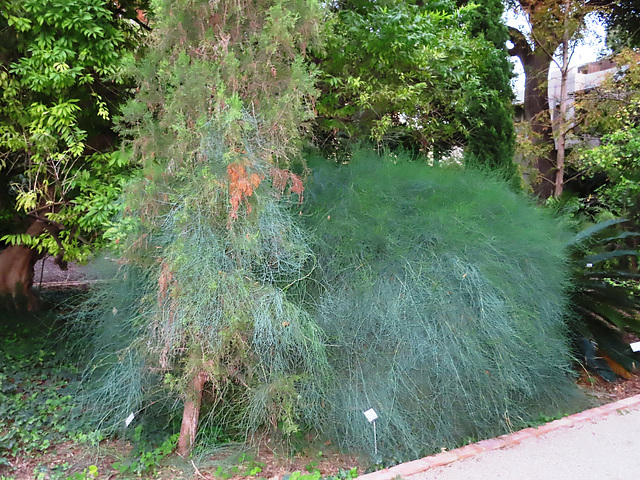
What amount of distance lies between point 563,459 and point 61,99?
17.5 feet

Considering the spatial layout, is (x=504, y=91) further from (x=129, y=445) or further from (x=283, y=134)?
(x=129, y=445)

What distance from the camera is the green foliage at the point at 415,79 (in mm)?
5609

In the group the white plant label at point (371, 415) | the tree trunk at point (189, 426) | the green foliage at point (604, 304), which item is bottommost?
the tree trunk at point (189, 426)

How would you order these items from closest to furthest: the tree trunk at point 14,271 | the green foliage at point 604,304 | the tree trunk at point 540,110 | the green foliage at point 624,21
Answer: the green foliage at point 604,304
the tree trunk at point 14,271
the tree trunk at point 540,110
the green foliage at point 624,21

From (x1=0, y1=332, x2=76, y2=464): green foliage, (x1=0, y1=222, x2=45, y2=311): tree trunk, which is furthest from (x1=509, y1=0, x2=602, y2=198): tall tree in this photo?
(x1=0, y1=222, x2=45, y2=311): tree trunk

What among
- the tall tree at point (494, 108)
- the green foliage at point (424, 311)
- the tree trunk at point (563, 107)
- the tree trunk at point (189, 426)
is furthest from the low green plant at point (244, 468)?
the tree trunk at point (563, 107)

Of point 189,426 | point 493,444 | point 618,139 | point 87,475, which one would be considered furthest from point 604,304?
point 87,475

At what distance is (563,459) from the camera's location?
3.78 meters

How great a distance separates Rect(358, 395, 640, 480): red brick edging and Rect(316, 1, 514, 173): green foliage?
3219 mm

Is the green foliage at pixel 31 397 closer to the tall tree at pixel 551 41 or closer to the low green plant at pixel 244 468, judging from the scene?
the low green plant at pixel 244 468

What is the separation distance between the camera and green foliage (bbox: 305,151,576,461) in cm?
388

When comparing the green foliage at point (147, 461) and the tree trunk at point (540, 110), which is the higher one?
the tree trunk at point (540, 110)

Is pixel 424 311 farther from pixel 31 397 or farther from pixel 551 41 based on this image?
pixel 551 41

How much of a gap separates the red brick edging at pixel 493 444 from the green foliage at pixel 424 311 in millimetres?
133
